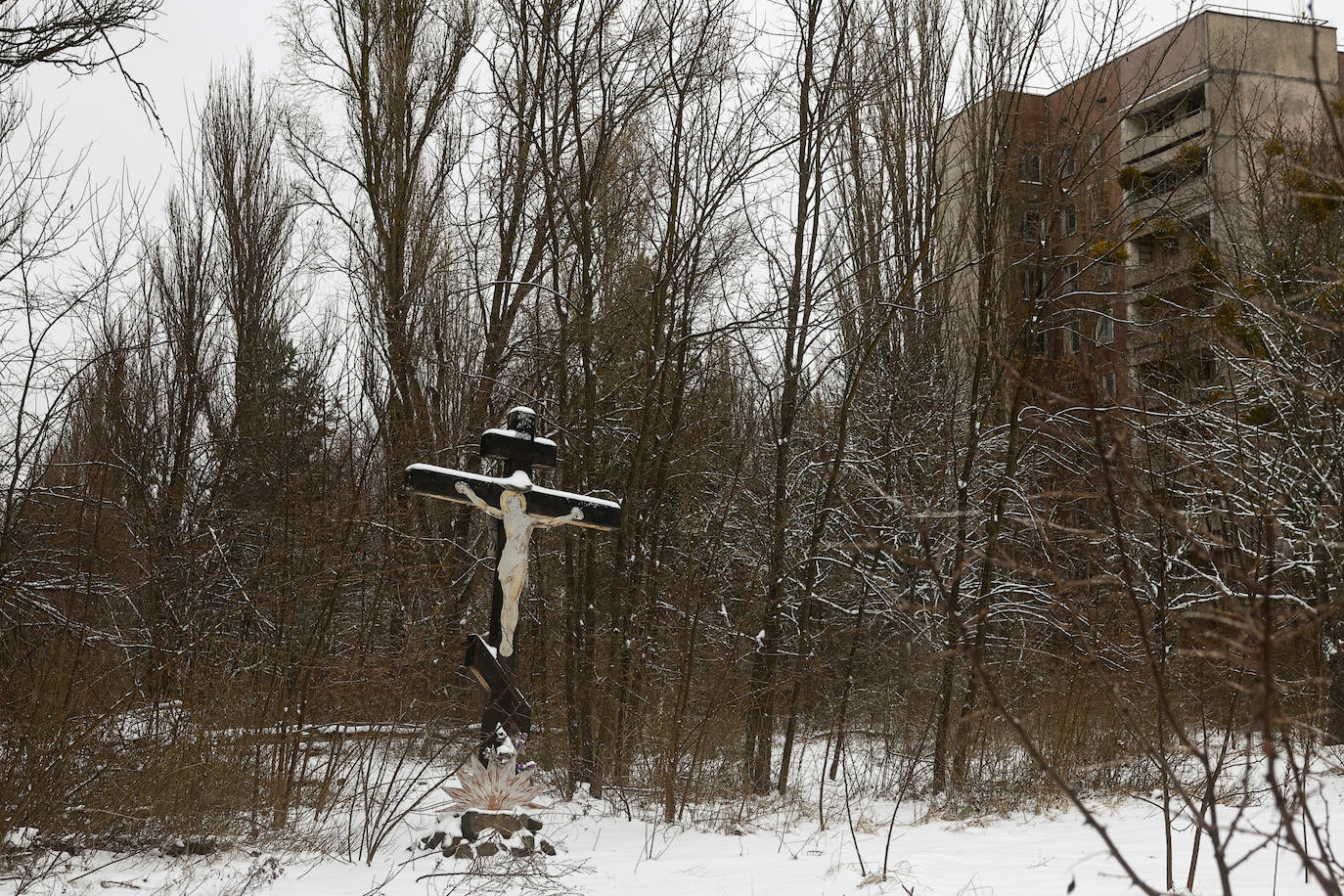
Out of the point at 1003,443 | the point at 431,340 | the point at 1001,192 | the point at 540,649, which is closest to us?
the point at 1001,192

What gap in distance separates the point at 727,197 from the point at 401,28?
6669mm

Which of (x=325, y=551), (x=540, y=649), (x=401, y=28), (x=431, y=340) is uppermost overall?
A: (x=401, y=28)

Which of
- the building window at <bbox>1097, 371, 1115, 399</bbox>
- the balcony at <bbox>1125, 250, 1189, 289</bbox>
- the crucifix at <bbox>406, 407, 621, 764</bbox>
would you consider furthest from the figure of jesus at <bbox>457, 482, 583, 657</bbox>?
the balcony at <bbox>1125, 250, 1189, 289</bbox>

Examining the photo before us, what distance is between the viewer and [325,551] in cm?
761

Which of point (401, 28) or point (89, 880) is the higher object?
point (401, 28)

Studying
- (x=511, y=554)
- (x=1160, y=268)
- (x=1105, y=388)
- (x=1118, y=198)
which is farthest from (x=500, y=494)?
(x=1118, y=198)

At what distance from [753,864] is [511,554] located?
7.40 ft

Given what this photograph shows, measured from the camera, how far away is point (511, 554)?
21.9 feet

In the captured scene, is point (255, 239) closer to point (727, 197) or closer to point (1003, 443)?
point (727, 197)

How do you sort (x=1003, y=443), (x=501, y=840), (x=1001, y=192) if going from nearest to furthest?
(x=501, y=840) → (x=1001, y=192) → (x=1003, y=443)

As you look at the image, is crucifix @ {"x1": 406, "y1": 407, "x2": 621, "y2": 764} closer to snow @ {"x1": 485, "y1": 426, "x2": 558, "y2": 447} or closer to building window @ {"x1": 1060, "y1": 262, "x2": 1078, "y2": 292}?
snow @ {"x1": 485, "y1": 426, "x2": 558, "y2": 447}

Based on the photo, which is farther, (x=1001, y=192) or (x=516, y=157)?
(x=516, y=157)

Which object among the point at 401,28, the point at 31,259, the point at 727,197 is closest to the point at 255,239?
the point at 401,28

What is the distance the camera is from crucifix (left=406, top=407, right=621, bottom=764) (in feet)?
21.0
